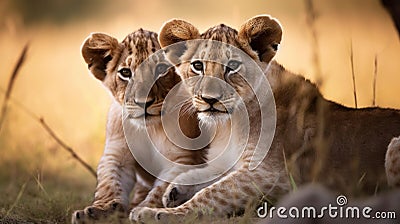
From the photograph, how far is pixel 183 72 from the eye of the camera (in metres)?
4.26

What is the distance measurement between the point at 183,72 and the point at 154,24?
1382 millimetres

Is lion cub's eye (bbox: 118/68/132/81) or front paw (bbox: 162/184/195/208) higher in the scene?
lion cub's eye (bbox: 118/68/132/81)

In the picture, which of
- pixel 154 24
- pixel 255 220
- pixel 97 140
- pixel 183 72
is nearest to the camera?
pixel 255 220

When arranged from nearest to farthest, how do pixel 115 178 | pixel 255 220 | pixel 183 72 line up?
1. pixel 255 220
2. pixel 183 72
3. pixel 115 178

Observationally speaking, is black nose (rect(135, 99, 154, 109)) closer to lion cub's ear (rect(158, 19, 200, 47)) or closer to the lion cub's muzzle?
the lion cub's muzzle

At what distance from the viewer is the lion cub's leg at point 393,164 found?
3.90 metres

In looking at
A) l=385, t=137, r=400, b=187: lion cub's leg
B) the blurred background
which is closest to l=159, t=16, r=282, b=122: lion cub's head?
the blurred background

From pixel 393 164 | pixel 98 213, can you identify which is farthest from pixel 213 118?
pixel 393 164

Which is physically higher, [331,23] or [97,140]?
[331,23]

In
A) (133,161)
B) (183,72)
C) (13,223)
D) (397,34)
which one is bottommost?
(13,223)

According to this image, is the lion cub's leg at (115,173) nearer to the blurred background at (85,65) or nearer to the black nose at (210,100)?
the blurred background at (85,65)

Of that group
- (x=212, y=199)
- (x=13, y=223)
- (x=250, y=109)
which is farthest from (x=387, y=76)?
(x=13, y=223)

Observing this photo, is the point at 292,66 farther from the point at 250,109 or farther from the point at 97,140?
the point at 97,140

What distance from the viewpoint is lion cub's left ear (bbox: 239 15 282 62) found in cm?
417
